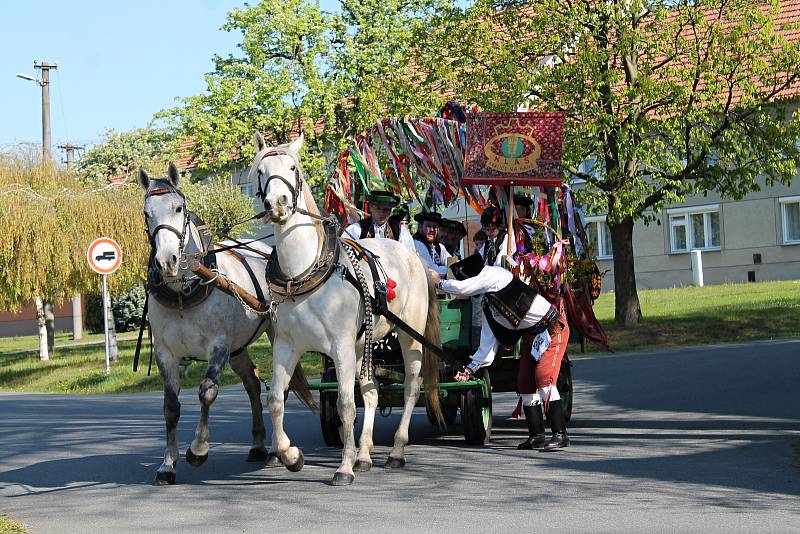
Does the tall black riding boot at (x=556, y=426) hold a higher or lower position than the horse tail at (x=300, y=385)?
lower

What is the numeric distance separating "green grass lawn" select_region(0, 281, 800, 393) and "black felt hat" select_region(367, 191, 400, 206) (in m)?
10.4

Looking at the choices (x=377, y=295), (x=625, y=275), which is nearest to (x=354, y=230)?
(x=377, y=295)

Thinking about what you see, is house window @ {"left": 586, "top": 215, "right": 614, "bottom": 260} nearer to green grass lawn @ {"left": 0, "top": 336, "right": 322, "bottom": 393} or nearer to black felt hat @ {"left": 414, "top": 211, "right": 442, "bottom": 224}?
green grass lawn @ {"left": 0, "top": 336, "right": 322, "bottom": 393}

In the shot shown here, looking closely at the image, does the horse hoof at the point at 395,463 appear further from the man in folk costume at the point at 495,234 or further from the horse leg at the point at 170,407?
the man in folk costume at the point at 495,234

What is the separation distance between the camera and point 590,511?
760cm

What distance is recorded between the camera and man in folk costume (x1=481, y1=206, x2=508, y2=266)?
10.7 metres

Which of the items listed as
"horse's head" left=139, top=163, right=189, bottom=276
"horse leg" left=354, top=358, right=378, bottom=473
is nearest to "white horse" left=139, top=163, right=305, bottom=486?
"horse's head" left=139, top=163, right=189, bottom=276

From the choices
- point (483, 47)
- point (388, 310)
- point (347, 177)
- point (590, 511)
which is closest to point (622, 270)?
point (483, 47)

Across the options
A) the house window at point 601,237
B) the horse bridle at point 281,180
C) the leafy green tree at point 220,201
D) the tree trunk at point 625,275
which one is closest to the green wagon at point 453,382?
the horse bridle at point 281,180

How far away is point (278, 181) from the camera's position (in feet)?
29.2

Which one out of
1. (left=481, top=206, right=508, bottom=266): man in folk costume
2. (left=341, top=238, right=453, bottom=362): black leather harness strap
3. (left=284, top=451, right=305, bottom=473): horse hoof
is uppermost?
(left=481, top=206, right=508, bottom=266): man in folk costume

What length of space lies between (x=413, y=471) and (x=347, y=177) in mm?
3879

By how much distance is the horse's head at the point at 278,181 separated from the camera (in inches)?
347

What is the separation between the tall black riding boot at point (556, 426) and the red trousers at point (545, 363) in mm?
211
